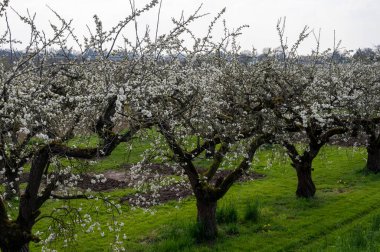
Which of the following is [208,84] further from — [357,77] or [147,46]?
[357,77]

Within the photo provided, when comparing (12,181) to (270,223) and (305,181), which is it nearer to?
→ (270,223)

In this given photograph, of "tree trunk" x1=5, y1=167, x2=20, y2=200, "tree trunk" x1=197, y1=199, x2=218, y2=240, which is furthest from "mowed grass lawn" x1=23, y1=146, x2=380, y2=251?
"tree trunk" x1=5, y1=167, x2=20, y2=200

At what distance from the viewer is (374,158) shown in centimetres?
2000

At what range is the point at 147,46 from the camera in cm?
865

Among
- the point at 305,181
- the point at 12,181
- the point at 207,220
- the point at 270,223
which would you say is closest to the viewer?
the point at 12,181

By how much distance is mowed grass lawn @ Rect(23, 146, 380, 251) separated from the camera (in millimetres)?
11766

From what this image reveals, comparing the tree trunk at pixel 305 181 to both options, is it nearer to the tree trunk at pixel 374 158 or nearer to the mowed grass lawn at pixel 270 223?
the mowed grass lawn at pixel 270 223

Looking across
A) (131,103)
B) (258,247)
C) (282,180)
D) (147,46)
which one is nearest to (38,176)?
(131,103)

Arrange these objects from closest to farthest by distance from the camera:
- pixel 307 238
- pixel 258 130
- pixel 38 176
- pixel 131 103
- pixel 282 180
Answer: pixel 131 103 < pixel 38 176 < pixel 258 130 < pixel 307 238 < pixel 282 180

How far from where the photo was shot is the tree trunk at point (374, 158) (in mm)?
19712

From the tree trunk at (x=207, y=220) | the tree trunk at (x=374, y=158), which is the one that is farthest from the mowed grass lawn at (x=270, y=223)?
the tree trunk at (x=374, y=158)

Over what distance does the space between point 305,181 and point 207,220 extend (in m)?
5.58

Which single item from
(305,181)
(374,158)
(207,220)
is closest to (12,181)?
(207,220)

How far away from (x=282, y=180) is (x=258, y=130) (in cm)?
915
